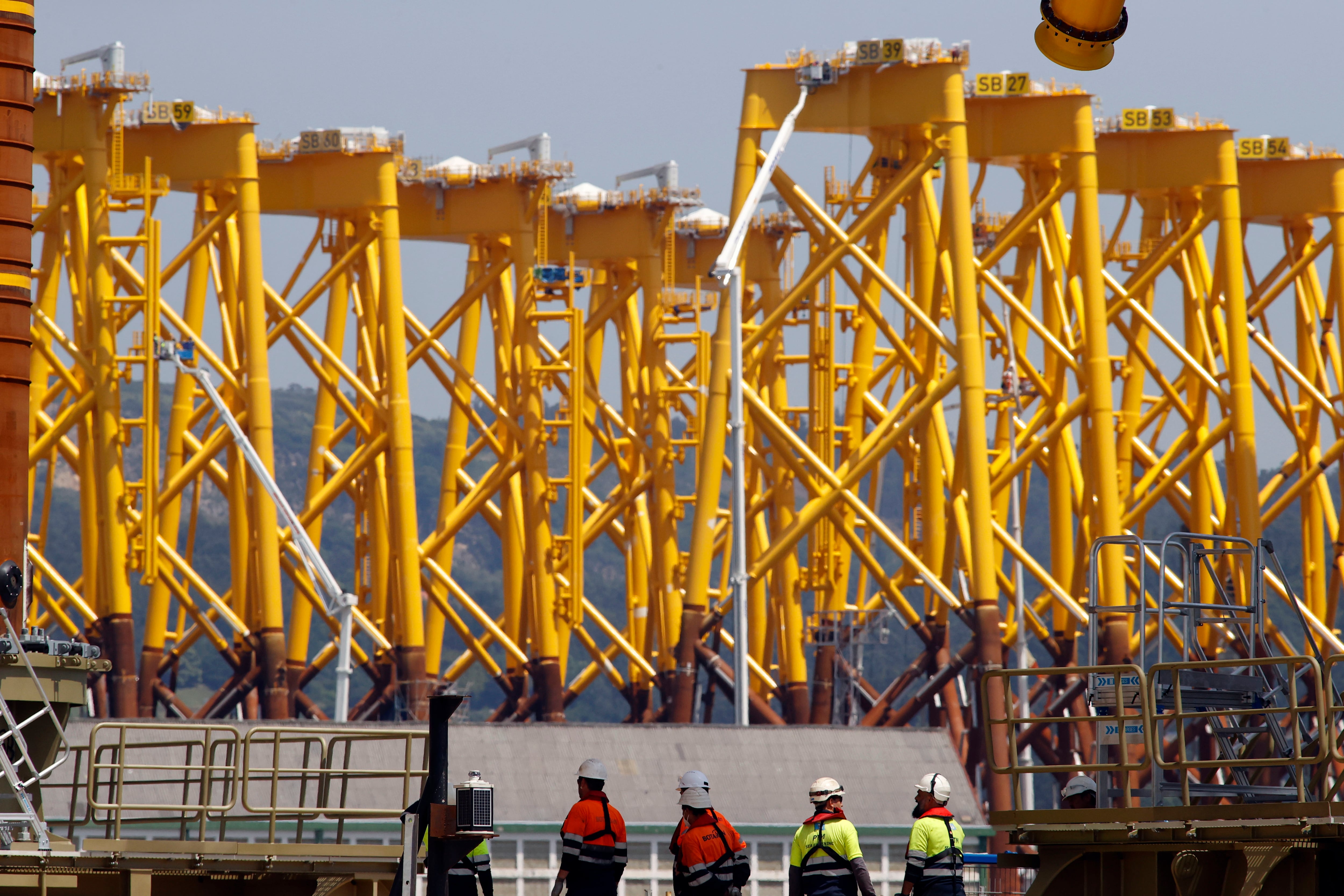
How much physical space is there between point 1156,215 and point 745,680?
73.5 ft

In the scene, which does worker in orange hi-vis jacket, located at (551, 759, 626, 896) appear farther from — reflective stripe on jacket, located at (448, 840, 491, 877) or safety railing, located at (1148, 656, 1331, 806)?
safety railing, located at (1148, 656, 1331, 806)

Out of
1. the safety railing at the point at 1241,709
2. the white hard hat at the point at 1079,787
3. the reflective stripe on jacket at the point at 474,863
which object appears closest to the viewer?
the safety railing at the point at 1241,709

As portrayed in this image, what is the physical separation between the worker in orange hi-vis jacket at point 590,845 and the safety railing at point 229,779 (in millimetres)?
1663

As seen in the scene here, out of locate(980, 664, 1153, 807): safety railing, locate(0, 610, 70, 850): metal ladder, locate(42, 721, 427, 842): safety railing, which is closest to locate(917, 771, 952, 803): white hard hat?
locate(980, 664, 1153, 807): safety railing

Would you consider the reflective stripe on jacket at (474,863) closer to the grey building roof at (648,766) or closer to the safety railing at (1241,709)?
the safety railing at (1241,709)

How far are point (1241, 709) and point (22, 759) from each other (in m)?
8.74

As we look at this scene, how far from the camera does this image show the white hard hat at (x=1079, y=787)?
15.8 metres

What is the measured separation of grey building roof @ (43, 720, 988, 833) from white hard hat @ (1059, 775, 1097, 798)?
1640 cm

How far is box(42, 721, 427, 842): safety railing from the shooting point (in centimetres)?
1723

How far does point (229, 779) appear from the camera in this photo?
61.3ft

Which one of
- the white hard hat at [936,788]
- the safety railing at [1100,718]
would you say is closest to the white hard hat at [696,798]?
the white hard hat at [936,788]

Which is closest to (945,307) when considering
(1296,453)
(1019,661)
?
(1019,661)

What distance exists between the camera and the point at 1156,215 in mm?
60406

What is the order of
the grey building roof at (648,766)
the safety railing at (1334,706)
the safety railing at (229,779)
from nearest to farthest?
the safety railing at (1334,706) → the safety railing at (229,779) → the grey building roof at (648,766)
